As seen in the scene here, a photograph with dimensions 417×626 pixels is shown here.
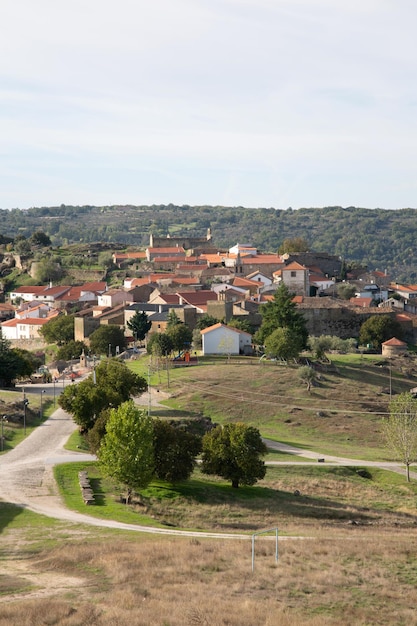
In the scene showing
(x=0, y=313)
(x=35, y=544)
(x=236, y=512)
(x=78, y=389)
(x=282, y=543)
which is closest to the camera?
(x=35, y=544)

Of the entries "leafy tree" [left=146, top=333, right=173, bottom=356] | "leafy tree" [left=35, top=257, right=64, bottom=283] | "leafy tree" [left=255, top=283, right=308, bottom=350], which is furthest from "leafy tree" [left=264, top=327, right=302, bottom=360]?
"leafy tree" [left=35, top=257, right=64, bottom=283]

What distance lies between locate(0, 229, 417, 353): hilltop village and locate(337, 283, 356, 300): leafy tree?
106mm

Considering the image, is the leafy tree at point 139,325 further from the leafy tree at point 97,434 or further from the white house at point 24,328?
the leafy tree at point 97,434

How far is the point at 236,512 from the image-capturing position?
40656 mm

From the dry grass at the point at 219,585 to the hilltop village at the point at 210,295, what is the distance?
48.4 m

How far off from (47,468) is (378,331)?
5251cm

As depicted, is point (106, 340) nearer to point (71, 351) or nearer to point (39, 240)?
point (71, 351)

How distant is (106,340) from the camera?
271 ft

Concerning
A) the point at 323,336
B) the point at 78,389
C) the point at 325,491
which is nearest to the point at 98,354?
the point at 323,336

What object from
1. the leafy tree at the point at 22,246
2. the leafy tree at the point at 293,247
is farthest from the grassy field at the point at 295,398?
the leafy tree at the point at 22,246

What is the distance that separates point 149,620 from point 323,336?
67366 millimetres

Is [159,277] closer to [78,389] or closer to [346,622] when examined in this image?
[78,389]

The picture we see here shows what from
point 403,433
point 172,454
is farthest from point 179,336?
point 172,454

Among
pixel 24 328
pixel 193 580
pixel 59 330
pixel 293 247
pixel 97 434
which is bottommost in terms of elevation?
pixel 24 328
